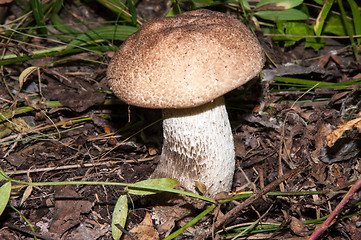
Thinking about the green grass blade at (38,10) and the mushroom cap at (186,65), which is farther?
the green grass blade at (38,10)

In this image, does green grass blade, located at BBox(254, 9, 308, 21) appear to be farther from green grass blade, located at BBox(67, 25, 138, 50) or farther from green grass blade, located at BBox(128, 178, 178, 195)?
green grass blade, located at BBox(128, 178, 178, 195)

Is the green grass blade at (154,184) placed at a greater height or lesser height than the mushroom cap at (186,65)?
lesser

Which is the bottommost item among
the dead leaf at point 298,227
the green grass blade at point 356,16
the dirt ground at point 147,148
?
the dead leaf at point 298,227

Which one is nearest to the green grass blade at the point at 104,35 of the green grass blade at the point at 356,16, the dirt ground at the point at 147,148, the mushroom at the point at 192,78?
the dirt ground at the point at 147,148

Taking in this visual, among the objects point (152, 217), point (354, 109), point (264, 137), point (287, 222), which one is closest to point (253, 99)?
point (264, 137)

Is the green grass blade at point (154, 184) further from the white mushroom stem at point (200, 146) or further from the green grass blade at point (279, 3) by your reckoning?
the green grass blade at point (279, 3)

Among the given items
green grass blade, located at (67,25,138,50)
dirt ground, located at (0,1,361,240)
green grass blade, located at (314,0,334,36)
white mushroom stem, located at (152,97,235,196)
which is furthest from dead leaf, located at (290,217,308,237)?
green grass blade, located at (67,25,138,50)
